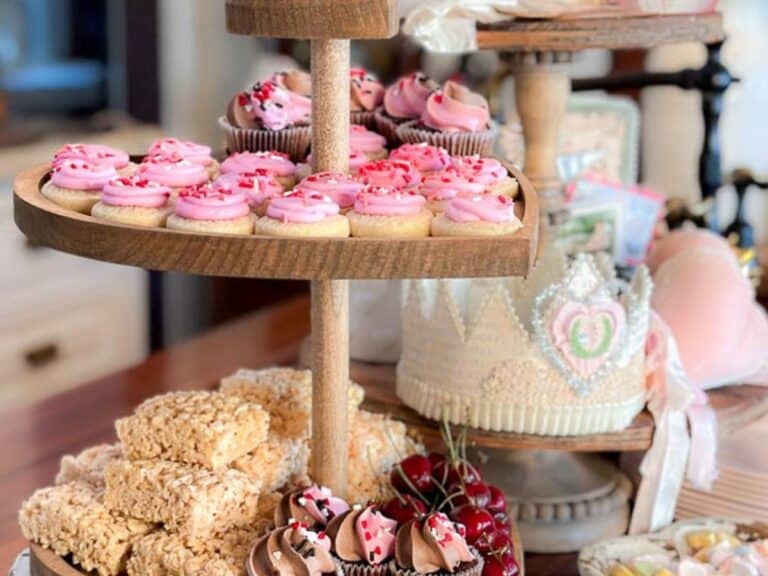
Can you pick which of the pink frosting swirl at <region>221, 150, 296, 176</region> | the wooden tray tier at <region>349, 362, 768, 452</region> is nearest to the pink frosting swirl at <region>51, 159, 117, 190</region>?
the pink frosting swirl at <region>221, 150, 296, 176</region>

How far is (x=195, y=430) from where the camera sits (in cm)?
101

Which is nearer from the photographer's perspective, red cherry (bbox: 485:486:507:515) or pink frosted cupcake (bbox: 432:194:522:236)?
pink frosted cupcake (bbox: 432:194:522:236)

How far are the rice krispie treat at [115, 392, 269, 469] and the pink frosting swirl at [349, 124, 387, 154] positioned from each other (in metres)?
0.28

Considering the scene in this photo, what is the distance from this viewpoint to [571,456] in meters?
1.39

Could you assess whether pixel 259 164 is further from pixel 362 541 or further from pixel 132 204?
pixel 362 541

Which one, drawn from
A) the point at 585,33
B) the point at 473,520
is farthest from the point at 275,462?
the point at 585,33

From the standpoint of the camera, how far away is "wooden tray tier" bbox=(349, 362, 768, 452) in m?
1.21

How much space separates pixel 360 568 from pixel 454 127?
0.45 metres

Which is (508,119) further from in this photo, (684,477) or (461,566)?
(461,566)

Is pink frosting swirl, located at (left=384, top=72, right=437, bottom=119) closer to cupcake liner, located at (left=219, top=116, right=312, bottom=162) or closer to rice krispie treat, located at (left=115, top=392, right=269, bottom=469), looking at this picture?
cupcake liner, located at (left=219, top=116, right=312, bottom=162)

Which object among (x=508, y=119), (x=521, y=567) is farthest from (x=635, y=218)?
(x=521, y=567)

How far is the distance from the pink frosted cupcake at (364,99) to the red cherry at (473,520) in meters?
0.44

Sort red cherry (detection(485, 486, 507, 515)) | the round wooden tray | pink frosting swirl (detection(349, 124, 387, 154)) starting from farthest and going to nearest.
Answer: pink frosting swirl (detection(349, 124, 387, 154)), red cherry (detection(485, 486, 507, 515)), the round wooden tray

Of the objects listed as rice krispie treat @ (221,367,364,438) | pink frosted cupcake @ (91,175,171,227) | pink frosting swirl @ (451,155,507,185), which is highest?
pink frosting swirl @ (451,155,507,185)
